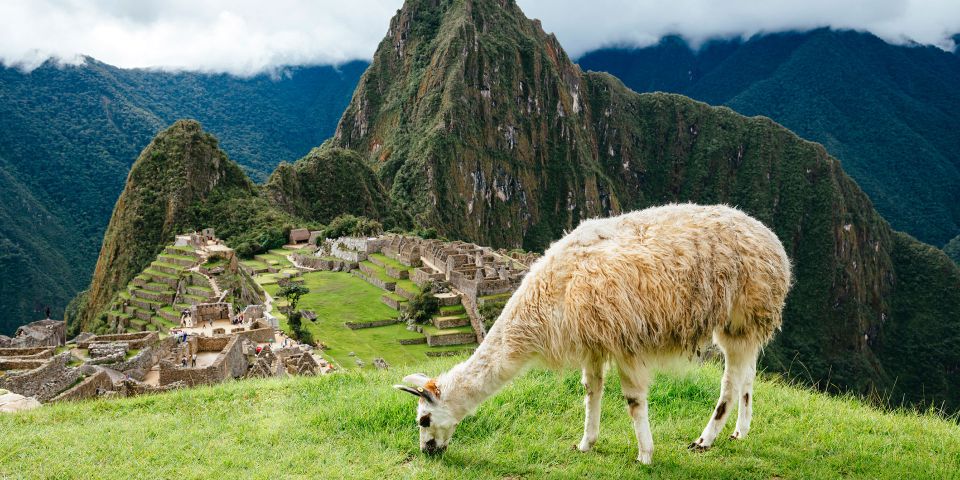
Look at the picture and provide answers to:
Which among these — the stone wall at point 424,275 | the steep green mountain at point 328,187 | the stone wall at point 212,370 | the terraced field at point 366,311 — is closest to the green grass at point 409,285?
the terraced field at point 366,311

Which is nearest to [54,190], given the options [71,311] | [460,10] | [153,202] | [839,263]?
[153,202]

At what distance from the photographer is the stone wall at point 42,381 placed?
12.1 meters

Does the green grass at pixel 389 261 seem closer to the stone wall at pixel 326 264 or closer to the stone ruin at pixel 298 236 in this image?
the stone wall at pixel 326 264

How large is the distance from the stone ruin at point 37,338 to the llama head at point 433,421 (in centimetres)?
2354

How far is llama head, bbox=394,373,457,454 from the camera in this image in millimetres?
4578

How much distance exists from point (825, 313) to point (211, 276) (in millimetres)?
105527

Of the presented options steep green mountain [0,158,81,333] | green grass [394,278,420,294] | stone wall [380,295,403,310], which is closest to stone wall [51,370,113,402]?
stone wall [380,295,403,310]

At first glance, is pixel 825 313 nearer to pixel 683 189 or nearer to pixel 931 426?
pixel 683 189

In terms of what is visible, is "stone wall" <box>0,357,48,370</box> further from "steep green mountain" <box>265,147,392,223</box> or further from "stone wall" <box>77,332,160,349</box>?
"steep green mountain" <box>265,147,392,223</box>

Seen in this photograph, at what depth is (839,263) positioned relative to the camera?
119000 mm

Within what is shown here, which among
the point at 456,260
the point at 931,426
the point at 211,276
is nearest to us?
the point at 931,426

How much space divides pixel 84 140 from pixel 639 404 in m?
102

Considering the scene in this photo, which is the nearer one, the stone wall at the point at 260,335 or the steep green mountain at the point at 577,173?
the stone wall at the point at 260,335

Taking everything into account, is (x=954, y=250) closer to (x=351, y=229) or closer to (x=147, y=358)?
(x=351, y=229)
